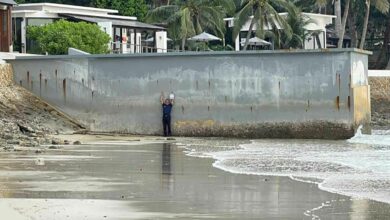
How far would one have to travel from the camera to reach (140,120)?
30281 millimetres

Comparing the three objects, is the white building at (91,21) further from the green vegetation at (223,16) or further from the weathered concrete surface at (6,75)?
the weathered concrete surface at (6,75)

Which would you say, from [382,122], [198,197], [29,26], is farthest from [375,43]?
[198,197]

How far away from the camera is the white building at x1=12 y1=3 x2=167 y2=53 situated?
43.3m

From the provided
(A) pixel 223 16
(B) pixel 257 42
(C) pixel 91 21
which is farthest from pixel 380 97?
(C) pixel 91 21

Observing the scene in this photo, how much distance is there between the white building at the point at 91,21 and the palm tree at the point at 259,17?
5635mm

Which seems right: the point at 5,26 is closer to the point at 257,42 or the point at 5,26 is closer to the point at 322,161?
the point at 257,42

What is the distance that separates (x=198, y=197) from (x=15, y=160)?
688 centimetres

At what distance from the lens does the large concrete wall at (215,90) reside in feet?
94.0

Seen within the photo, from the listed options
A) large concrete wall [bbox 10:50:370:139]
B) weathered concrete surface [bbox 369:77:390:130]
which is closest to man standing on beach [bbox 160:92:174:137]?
large concrete wall [bbox 10:50:370:139]

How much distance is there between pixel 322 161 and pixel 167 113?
955 cm

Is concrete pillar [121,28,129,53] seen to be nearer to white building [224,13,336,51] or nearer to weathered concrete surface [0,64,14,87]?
white building [224,13,336,51]

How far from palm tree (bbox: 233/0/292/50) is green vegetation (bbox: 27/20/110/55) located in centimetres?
1472

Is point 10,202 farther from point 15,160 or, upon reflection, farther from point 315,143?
point 315,143

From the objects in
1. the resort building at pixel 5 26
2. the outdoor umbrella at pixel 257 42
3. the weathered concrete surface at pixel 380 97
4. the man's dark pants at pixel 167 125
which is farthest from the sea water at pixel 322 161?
the outdoor umbrella at pixel 257 42
